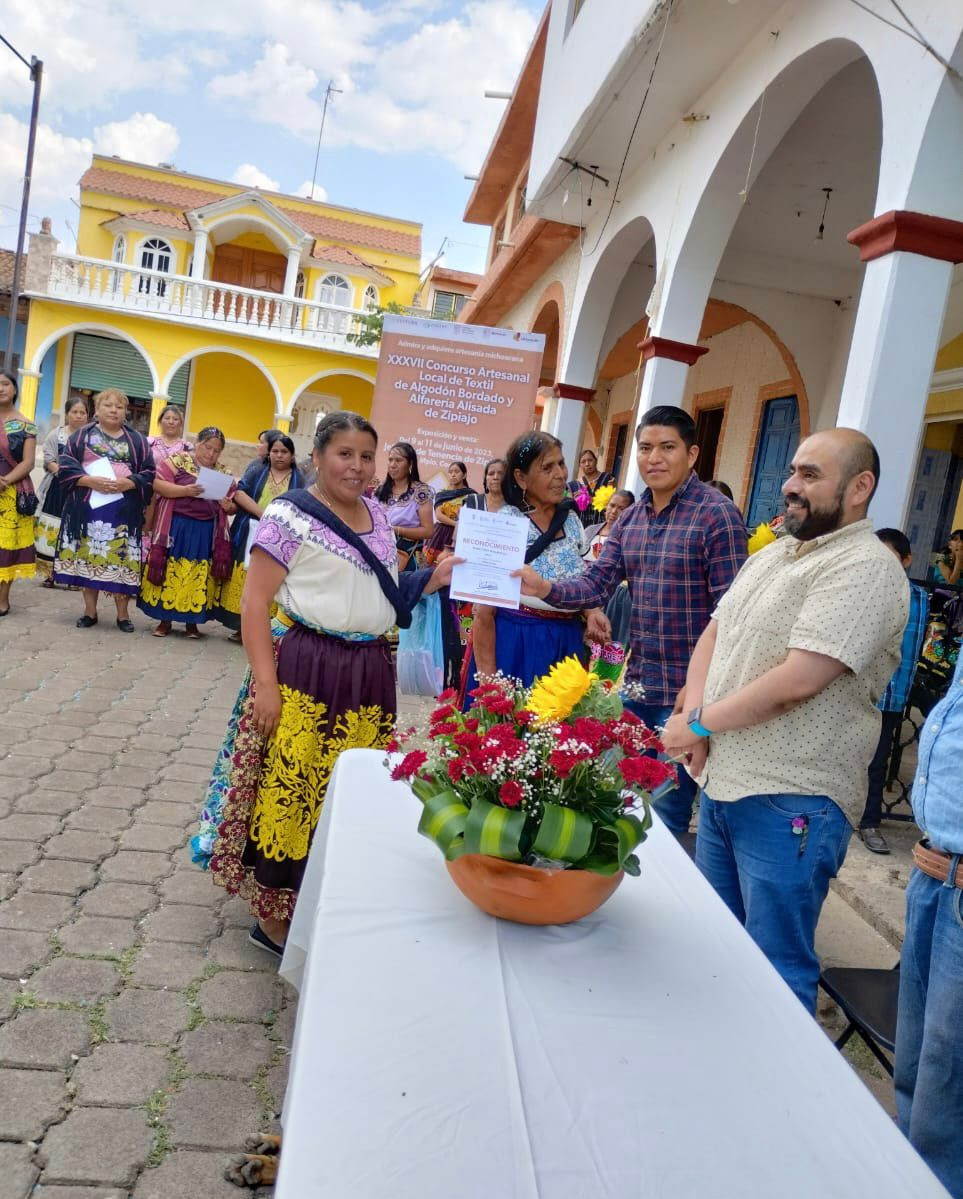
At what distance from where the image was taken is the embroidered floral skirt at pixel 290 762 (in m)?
3.00

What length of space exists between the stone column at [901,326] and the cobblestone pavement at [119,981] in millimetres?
3188

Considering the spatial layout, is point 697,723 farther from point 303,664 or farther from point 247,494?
point 247,494

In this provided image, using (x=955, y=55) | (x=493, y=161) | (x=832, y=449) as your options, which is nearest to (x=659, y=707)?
(x=832, y=449)

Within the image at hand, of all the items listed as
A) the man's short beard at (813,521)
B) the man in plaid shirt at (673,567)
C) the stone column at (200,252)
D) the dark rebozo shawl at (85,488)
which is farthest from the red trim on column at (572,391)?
Answer: the stone column at (200,252)

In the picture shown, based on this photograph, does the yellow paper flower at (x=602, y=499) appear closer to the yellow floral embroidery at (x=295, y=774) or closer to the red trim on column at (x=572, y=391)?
the red trim on column at (x=572, y=391)

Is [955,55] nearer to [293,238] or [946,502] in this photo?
[946,502]

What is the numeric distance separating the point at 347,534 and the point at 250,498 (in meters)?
5.05

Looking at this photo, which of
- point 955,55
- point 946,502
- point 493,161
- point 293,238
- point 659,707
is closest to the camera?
point 659,707

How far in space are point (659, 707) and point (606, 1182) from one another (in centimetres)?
228

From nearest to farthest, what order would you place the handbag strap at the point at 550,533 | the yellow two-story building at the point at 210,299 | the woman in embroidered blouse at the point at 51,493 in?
the handbag strap at the point at 550,533 → the woman in embroidered blouse at the point at 51,493 → the yellow two-story building at the point at 210,299

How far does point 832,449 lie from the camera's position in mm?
2295

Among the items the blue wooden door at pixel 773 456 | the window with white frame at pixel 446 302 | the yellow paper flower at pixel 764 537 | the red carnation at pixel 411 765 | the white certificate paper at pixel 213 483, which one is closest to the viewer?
the red carnation at pixel 411 765

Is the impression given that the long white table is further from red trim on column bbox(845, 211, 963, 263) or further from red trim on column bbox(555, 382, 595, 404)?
red trim on column bbox(555, 382, 595, 404)

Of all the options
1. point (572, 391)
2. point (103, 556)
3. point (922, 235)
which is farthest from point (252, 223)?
point (922, 235)
